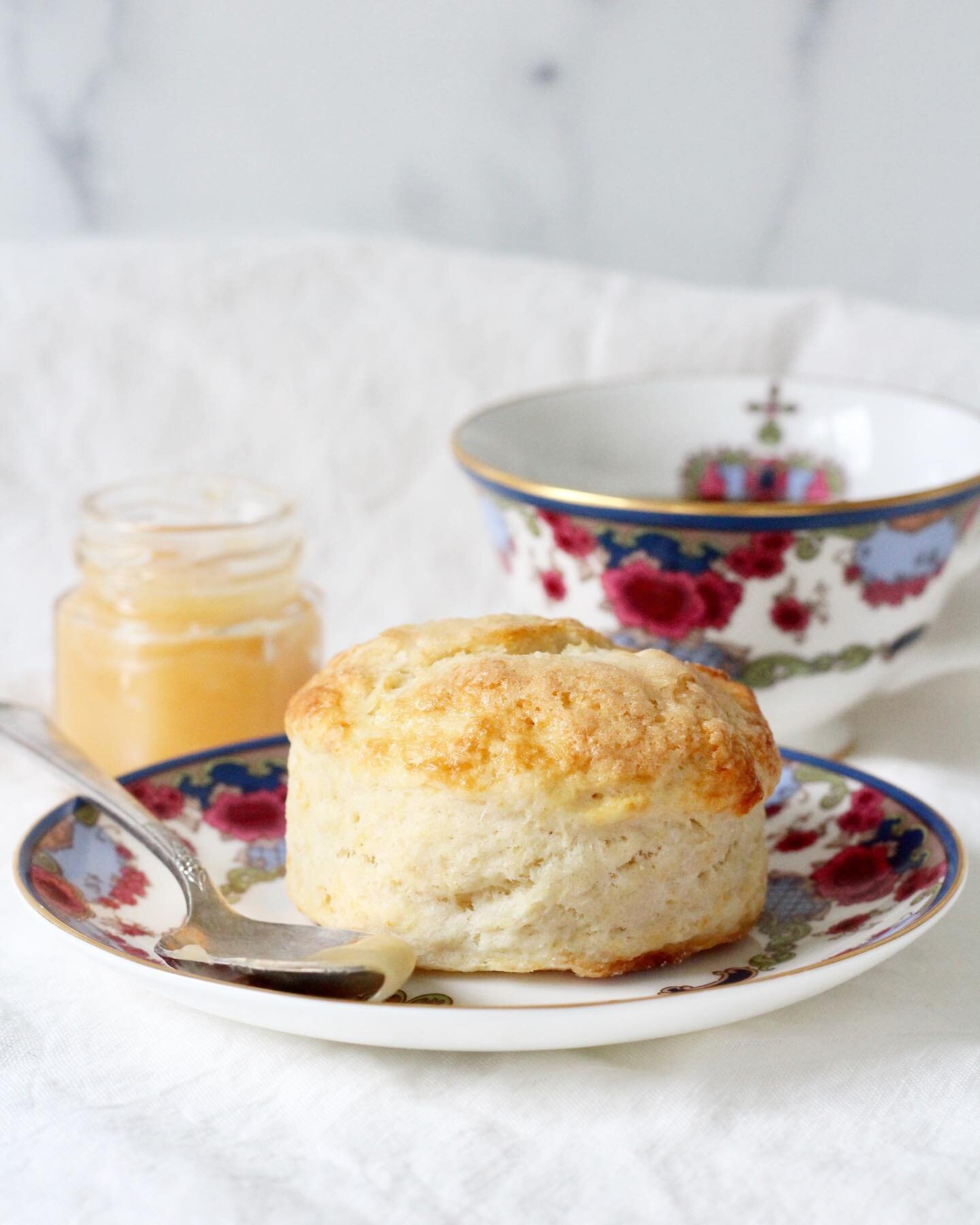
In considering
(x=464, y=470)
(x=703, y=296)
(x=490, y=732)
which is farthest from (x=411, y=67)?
(x=490, y=732)

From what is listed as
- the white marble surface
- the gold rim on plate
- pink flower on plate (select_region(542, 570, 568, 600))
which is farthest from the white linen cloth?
pink flower on plate (select_region(542, 570, 568, 600))

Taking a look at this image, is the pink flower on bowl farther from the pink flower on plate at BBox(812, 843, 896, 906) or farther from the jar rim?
the jar rim

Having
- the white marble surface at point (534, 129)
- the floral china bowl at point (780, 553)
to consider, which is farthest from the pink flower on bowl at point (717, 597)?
the white marble surface at point (534, 129)

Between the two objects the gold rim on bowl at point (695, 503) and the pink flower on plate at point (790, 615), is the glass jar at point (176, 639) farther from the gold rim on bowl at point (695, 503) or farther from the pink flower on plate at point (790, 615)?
the pink flower on plate at point (790, 615)

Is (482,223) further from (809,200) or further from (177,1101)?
(177,1101)

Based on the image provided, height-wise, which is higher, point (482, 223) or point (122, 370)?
point (482, 223)

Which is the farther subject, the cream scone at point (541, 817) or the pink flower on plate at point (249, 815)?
the pink flower on plate at point (249, 815)
